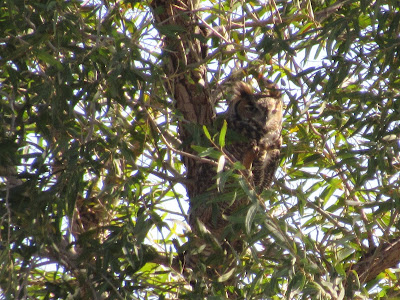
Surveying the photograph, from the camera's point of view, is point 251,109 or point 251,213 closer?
point 251,213

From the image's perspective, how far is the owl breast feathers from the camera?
257cm

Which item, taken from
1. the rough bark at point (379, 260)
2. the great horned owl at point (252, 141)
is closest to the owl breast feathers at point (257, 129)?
the great horned owl at point (252, 141)

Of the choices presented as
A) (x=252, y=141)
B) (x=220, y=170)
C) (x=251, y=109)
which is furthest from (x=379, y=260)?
(x=220, y=170)

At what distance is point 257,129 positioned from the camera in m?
2.67

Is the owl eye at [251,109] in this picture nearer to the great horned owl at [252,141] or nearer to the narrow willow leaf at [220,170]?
the great horned owl at [252,141]

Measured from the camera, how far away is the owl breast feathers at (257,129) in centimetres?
257

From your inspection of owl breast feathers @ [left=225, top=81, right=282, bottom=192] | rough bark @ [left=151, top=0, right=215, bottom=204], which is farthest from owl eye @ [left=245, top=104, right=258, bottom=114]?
rough bark @ [left=151, top=0, right=215, bottom=204]

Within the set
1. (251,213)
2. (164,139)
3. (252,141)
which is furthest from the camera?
(252,141)

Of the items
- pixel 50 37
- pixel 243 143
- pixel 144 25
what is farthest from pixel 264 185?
pixel 50 37

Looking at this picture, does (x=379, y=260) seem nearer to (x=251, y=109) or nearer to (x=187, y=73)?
(x=251, y=109)

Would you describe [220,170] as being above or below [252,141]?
below

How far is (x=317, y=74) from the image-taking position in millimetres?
1951

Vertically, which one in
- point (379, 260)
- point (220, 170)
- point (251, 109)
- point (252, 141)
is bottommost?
point (379, 260)

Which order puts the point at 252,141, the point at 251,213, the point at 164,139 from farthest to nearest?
the point at 252,141 < the point at 164,139 < the point at 251,213
